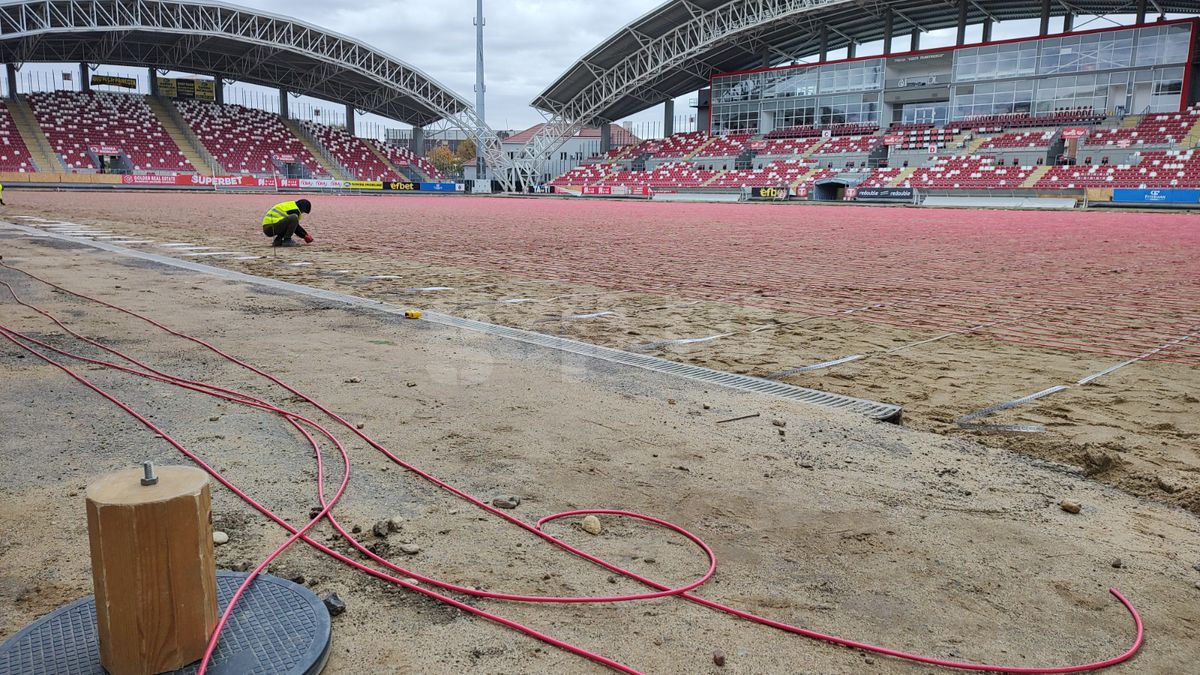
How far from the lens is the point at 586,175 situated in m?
74.4

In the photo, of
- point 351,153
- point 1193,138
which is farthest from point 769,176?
point 351,153

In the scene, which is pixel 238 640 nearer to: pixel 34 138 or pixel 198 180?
pixel 198 180

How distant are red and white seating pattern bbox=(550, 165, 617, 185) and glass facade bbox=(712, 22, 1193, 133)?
11656 mm

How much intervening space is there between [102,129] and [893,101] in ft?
196

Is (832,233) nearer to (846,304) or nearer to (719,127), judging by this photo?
(846,304)

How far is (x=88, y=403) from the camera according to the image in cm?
454

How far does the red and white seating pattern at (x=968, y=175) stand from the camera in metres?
47.0

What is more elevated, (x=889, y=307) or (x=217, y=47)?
(x=217, y=47)

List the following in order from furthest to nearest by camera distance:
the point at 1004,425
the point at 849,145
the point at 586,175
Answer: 1. the point at 586,175
2. the point at 849,145
3. the point at 1004,425

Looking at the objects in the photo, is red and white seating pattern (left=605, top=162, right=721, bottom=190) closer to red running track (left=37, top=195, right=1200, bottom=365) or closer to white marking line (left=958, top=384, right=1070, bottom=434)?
red running track (left=37, top=195, right=1200, bottom=365)

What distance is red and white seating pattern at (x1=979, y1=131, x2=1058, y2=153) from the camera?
4991 centimetres

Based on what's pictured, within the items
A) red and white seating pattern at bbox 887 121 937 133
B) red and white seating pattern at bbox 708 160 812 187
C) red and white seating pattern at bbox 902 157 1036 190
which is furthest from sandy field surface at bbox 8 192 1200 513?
red and white seating pattern at bbox 887 121 937 133

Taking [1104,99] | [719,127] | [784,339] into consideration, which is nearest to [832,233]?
[784,339]

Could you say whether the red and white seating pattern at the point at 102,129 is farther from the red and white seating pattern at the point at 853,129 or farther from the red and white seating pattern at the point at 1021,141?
the red and white seating pattern at the point at 1021,141
